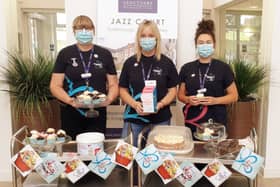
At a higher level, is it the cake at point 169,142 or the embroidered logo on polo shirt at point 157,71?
the embroidered logo on polo shirt at point 157,71

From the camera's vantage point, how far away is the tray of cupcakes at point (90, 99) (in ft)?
6.37

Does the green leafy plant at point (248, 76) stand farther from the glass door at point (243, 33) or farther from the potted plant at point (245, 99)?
the glass door at point (243, 33)

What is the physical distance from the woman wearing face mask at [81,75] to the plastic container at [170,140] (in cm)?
43

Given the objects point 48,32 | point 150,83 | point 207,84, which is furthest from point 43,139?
point 48,32

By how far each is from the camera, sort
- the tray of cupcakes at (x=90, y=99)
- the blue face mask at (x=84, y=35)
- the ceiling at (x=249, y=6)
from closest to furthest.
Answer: the tray of cupcakes at (x=90, y=99)
the blue face mask at (x=84, y=35)
the ceiling at (x=249, y=6)

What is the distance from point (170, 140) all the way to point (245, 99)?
5.18ft

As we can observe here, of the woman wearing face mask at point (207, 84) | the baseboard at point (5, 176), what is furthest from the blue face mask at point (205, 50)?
the baseboard at point (5, 176)

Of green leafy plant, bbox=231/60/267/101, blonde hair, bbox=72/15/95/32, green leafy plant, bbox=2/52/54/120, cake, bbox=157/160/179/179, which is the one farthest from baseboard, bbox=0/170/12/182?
green leafy plant, bbox=231/60/267/101

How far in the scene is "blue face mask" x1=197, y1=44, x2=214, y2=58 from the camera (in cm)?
212

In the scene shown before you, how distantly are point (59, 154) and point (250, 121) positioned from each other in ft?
6.72

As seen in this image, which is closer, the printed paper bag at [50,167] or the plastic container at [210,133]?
the printed paper bag at [50,167]

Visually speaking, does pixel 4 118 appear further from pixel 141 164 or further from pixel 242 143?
pixel 242 143

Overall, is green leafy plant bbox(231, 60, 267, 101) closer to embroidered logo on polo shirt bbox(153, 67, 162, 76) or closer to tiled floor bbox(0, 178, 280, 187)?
tiled floor bbox(0, 178, 280, 187)

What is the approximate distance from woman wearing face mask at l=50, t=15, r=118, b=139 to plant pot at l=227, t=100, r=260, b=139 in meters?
1.38
